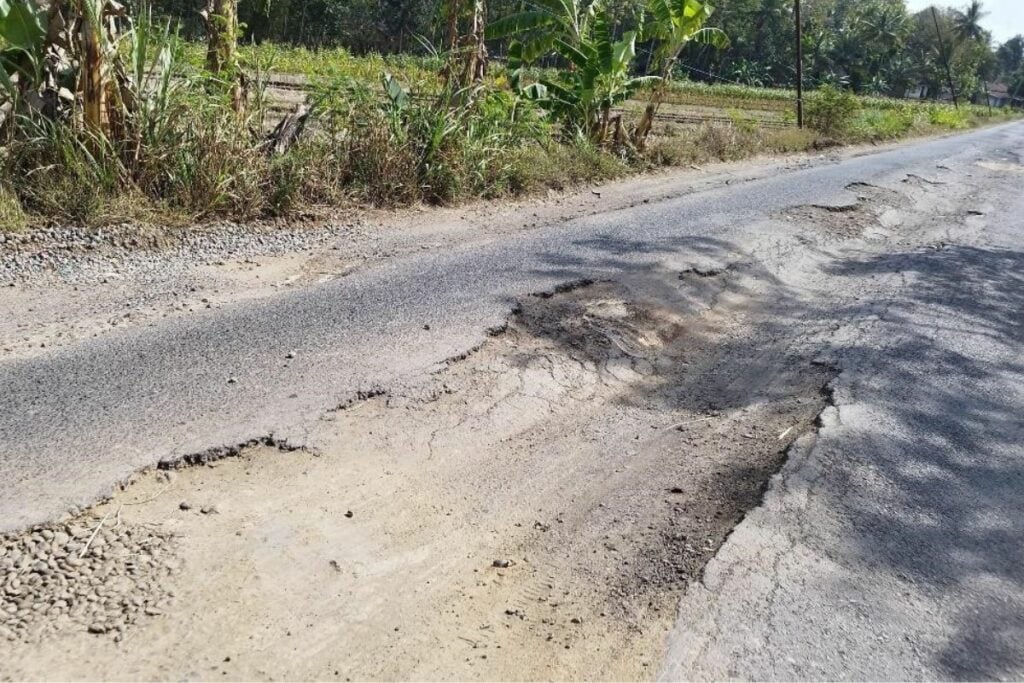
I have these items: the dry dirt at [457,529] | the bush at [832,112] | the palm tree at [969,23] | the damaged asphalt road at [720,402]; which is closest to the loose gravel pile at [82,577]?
the dry dirt at [457,529]

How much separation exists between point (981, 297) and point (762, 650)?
17.9ft

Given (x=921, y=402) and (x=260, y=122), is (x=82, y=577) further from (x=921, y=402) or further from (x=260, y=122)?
(x=260, y=122)

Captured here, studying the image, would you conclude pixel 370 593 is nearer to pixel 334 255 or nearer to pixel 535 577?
pixel 535 577

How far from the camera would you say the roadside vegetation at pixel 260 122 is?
6.15 metres

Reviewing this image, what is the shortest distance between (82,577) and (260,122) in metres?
5.72

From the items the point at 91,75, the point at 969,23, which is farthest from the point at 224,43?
the point at 969,23

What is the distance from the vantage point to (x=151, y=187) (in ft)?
21.3

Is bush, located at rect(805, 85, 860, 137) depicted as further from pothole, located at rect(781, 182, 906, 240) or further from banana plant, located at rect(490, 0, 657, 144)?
pothole, located at rect(781, 182, 906, 240)

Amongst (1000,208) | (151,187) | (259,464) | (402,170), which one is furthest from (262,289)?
(1000,208)

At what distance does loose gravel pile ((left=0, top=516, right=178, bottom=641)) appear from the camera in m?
2.38

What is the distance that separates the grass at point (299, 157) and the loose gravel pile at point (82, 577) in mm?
3718

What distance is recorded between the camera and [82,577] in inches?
100.0

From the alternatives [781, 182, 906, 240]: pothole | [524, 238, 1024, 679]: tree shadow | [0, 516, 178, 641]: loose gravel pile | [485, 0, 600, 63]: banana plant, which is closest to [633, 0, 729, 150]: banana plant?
[485, 0, 600, 63]: banana plant

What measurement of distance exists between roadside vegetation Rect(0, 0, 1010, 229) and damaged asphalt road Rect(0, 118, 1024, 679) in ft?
5.32
